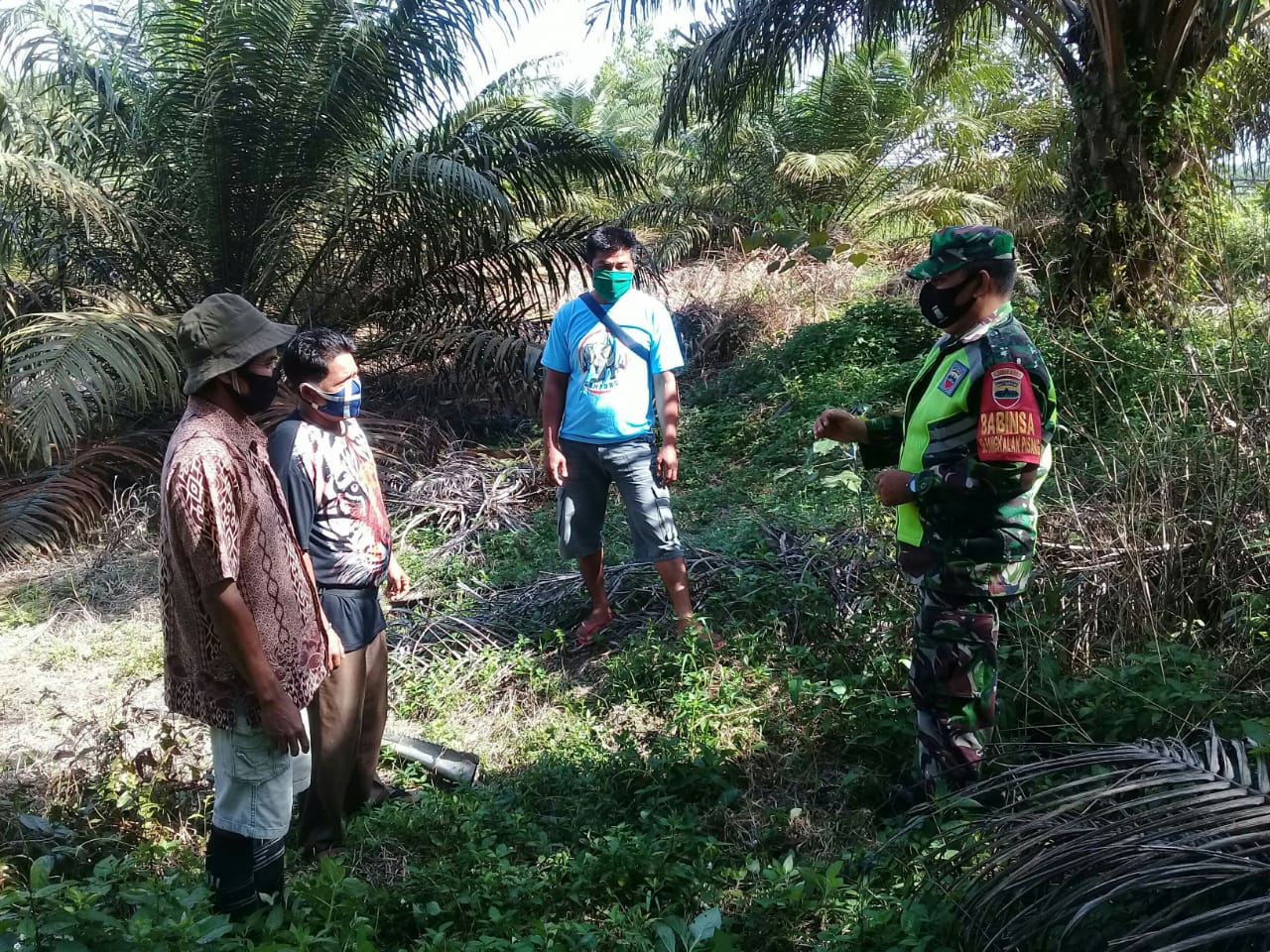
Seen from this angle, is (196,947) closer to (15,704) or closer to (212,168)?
(15,704)

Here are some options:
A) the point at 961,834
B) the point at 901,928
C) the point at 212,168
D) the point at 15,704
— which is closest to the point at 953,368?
the point at 961,834

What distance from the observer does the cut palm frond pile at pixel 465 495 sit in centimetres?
630

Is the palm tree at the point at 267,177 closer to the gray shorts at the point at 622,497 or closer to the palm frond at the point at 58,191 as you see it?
the palm frond at the point at 58,191

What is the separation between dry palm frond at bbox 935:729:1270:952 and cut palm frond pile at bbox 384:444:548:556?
14.6 ft

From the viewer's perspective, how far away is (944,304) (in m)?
2.72

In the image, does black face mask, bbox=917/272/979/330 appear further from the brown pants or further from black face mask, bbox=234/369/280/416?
the brown pants

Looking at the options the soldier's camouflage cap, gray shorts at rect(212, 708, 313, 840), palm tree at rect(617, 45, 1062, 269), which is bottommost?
gray shorts at rect(212, 708, 313, 840)

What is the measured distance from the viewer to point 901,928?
2248 millimetres

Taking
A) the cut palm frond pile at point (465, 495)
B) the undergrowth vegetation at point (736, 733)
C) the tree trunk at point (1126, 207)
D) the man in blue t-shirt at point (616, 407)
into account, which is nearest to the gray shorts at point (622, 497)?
the man in blue t-shirt at point (616, 407)

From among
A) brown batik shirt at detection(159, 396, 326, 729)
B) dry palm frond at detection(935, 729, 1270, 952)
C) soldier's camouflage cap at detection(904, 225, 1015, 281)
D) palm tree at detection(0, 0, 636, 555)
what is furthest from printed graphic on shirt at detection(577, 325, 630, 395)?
palm tree at detection(0, 0, 636, 555)

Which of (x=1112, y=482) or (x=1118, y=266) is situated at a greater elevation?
(x=1118, y=266)

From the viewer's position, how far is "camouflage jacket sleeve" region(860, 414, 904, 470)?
10.2 ft

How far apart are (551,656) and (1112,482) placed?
8.33ft

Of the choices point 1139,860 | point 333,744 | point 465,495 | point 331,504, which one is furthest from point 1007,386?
point 465,495
